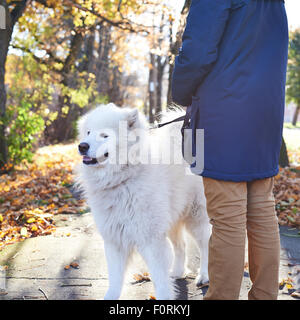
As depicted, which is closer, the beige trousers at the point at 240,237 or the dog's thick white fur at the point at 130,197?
the beige trousers at the point at 240,237

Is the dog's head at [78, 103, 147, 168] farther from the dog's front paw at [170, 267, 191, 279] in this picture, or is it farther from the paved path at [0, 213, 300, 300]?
the dog's front paw at [170, 267, 191, 279]

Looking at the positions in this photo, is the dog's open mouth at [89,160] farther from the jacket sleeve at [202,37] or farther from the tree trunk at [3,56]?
the tree trunk at [3,56]

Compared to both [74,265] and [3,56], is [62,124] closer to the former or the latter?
[3,56]

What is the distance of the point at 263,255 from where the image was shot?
189 centimetres

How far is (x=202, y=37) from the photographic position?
170 cm

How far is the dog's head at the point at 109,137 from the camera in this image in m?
2.38

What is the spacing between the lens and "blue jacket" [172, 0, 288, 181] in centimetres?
171

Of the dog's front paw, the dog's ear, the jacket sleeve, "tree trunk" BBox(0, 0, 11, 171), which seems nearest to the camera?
the jacket sleeve

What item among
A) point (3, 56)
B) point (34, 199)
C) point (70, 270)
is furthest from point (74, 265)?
point (3, 56)

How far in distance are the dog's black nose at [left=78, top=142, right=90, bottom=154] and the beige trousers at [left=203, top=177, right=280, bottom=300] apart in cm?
93

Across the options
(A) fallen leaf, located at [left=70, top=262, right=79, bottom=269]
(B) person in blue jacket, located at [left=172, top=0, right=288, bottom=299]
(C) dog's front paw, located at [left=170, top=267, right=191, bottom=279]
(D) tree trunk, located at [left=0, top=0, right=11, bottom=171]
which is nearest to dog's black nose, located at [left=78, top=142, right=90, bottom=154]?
(B) person in blue jacket, located at [left=172, top=0, right=288, bottom=299]

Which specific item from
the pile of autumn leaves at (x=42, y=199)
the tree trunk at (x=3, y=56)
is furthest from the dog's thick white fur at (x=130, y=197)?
the tree trunk at (x=3, y=56)

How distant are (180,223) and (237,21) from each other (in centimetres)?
179
